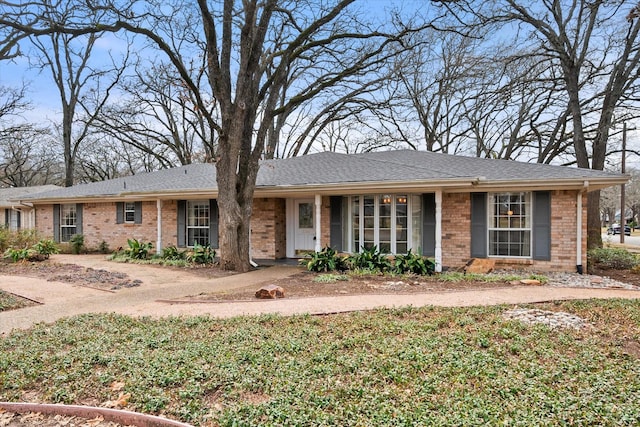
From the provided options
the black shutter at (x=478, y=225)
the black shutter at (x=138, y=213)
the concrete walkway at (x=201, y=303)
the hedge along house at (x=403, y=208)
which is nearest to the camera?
the concrete walkway at (x=201, y=303)

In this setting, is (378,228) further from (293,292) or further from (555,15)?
(555,15)

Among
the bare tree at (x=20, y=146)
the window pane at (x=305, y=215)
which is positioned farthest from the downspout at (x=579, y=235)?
the bare tree at (x=20, y=146)

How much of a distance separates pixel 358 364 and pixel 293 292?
4.04 metres

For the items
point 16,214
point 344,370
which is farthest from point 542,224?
point 16,214

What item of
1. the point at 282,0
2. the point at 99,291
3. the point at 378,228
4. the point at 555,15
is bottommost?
the point at 99,291

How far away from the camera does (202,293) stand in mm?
7734

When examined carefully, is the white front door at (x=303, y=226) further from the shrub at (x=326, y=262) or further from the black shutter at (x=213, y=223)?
the black shutter at (x=213, y=223)

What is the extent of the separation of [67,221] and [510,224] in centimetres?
1789

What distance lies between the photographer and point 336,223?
11703mm

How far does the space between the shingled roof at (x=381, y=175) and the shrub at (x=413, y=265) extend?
6.08 ft

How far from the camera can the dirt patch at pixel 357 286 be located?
24.5 feet

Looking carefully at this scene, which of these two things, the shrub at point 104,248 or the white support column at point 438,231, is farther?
the shrub at point 104,248

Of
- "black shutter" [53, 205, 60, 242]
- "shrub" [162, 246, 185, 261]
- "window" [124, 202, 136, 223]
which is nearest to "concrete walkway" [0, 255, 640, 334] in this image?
"shrub" [162, 246, 185, 261]

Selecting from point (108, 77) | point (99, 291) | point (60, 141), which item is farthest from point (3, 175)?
point (99, 291)
